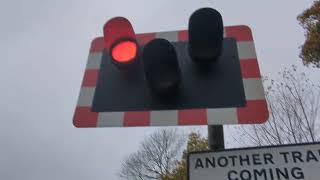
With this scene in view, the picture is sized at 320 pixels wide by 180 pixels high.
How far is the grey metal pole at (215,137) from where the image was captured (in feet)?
5.81

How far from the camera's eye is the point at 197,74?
188 centimetres

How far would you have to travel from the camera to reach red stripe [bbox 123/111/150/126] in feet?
5.90

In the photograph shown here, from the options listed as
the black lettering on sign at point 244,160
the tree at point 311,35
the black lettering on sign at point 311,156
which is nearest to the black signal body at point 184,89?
the black lettering on sign at point 244,160

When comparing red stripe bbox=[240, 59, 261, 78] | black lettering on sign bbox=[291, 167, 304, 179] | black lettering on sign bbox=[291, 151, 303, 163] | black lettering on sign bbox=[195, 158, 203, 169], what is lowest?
black lettering on sign bbox=[291, 167, 304, 179]

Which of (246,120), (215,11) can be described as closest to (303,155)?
(246,120)

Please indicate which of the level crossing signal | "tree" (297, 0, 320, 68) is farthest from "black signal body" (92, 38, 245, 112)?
"tree" (297, 0, 320, 68)

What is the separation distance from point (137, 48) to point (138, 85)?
19cm

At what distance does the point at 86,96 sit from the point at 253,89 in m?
0.88

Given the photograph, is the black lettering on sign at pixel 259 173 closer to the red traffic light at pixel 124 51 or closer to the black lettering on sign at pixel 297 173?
the black lettering on sign at pixel 297 173

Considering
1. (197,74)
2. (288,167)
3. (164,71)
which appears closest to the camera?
(288,167)

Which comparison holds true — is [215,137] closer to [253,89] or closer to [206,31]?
[253,89]

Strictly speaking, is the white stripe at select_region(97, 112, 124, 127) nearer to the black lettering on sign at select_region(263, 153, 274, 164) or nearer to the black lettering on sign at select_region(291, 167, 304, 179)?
the black lettering on sign at select_region(263, 153, 274, 164)

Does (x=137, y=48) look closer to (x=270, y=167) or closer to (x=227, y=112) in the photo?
(x=227, y=112)

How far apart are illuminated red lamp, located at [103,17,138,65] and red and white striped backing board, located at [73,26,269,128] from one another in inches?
9.7
